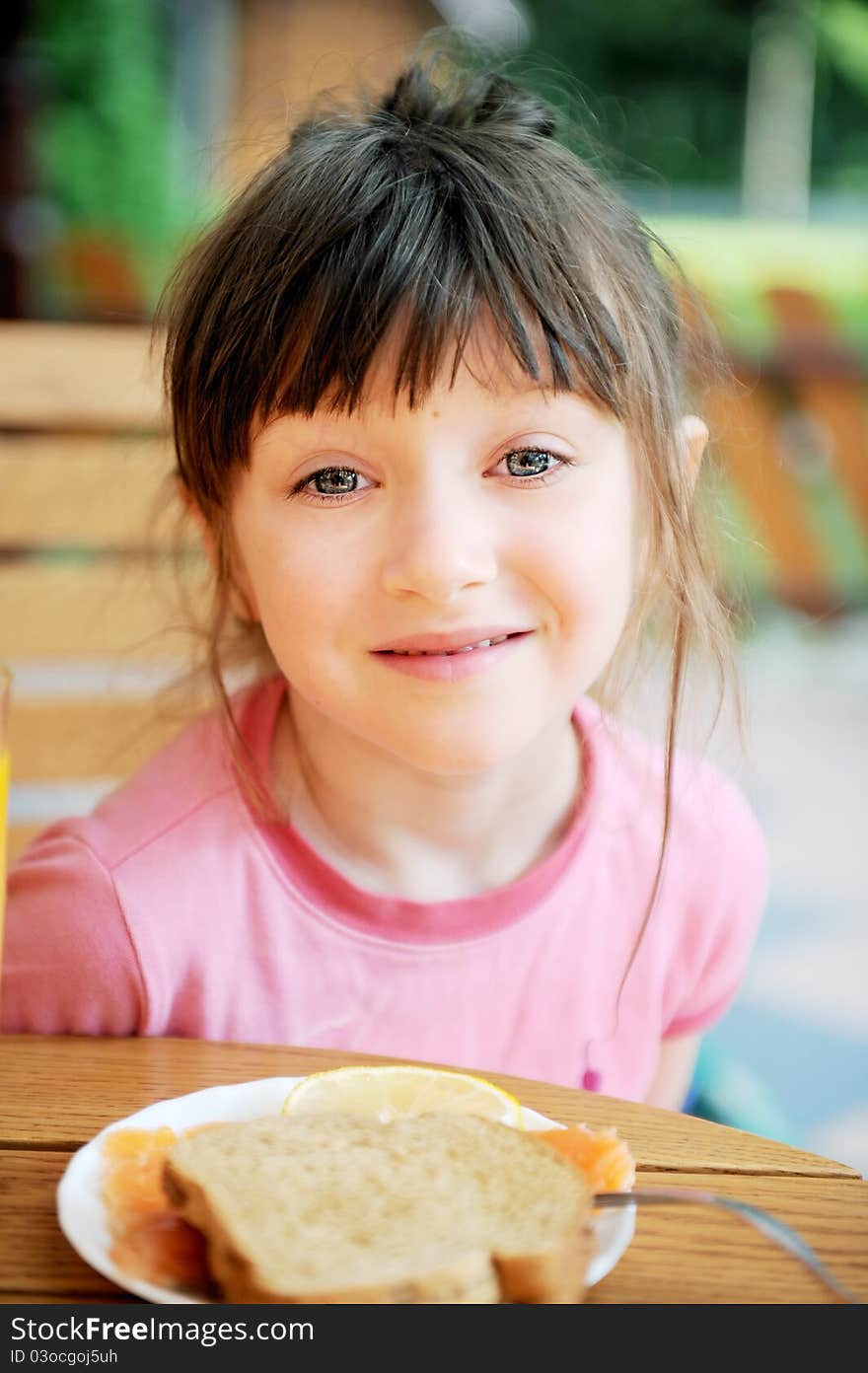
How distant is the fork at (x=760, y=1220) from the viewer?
0.65 meters

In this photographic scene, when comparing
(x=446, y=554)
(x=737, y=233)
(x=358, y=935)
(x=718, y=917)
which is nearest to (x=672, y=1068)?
(x=718, y=917)

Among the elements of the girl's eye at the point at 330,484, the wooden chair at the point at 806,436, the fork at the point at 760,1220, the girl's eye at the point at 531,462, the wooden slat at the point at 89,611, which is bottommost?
the wooden chair at the point at 806,436

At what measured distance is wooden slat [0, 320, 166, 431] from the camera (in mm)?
2016

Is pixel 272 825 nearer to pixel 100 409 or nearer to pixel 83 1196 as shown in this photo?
pixel 83 1196

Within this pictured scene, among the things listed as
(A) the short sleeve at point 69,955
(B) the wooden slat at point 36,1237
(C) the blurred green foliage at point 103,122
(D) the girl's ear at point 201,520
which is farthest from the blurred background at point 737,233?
(B) the wooden slat at point 36,1237

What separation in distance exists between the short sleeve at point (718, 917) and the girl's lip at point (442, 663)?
0.38m

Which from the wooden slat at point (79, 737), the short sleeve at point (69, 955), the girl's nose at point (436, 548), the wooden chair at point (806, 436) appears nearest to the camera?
the girl's nose at point (436, 548)

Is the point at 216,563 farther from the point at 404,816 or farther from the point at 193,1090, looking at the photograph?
the point at 193,1090

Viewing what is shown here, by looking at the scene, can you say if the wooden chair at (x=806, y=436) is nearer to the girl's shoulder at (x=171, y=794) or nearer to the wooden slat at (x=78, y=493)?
the wooden slat at (x=78, y=493)

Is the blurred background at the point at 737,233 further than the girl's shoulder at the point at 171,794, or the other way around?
the blurred background at the point at 737,233

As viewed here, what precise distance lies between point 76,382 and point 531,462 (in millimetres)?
1199

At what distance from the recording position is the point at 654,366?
112 centimetres

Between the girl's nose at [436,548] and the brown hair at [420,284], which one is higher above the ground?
the brown hair at [420,284]

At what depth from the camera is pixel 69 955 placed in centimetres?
107
